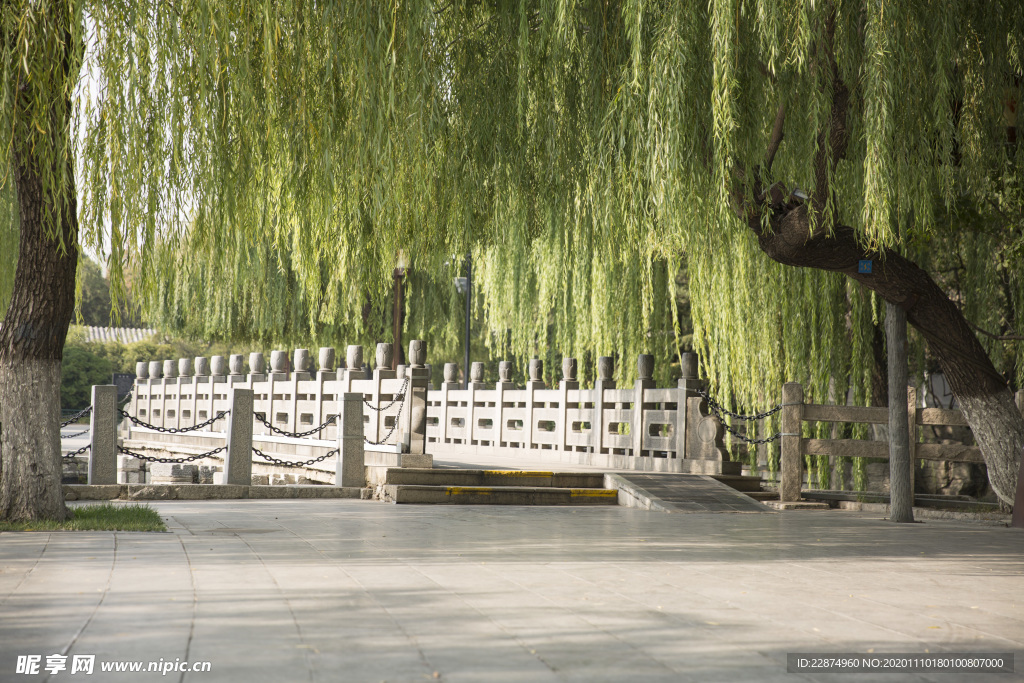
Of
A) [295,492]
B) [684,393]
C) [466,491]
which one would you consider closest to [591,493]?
[466,491]

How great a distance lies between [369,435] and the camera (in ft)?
44.7

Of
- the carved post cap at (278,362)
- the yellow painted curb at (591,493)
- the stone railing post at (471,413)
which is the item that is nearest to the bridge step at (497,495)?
the yellow painted curb at (591,493)

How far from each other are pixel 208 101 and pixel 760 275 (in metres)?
6.41

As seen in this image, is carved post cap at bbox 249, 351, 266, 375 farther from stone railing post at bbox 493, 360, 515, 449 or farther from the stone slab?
the stone slab

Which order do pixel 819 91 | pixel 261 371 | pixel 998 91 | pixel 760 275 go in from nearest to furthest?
pixel 819 91
pixel 998 91
pixel 760 275
pixel 261 371

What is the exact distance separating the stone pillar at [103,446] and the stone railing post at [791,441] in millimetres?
6858

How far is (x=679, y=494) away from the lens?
31.9 ft

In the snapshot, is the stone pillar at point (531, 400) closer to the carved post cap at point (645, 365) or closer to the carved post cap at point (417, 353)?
the carved post cap at point (645, 365)

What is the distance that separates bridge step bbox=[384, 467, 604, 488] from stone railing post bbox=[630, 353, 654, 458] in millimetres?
1540

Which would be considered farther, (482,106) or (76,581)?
(482,106)

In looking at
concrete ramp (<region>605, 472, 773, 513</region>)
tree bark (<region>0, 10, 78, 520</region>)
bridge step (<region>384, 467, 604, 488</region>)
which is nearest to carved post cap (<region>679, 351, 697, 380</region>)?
concrete ramp (<region>605, 472, 773, 513</region>)

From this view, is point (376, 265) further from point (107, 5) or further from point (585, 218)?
point (107, 5)

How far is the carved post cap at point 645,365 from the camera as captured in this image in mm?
11789

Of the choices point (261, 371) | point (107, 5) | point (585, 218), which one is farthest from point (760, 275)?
point (261, 371)
